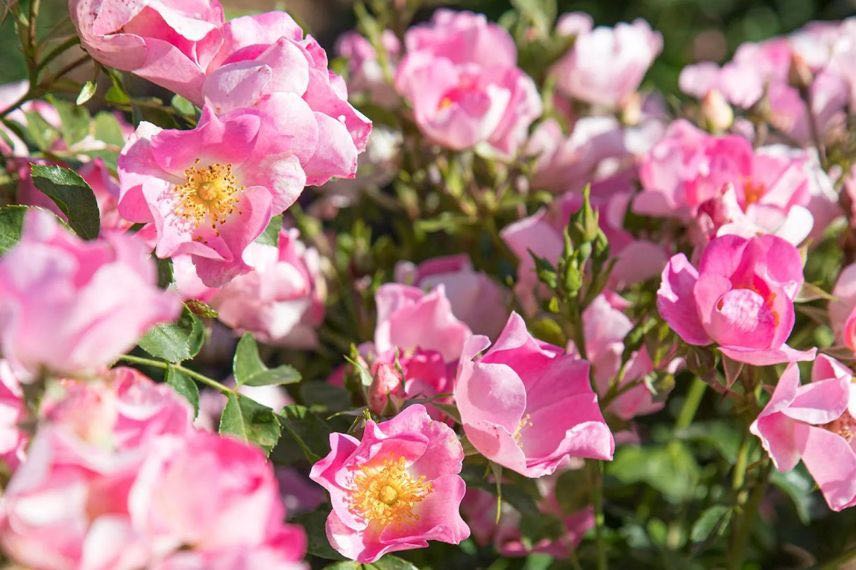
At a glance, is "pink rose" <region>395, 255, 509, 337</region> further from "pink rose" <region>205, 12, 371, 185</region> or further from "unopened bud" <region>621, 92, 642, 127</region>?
"unopened bud" <region>621, 92, 642, 127</region>

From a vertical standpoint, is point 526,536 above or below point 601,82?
below

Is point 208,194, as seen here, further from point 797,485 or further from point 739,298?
point 797,485

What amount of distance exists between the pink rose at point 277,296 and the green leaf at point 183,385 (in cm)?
10

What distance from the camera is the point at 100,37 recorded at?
567mm

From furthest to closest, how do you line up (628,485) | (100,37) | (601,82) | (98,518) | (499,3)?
1. (499,3)
2. (601,82)
3. (628,485)
4. (100,37)
5. (98,518)

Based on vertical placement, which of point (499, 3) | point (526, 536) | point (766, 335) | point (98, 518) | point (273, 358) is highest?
point (98, 518)

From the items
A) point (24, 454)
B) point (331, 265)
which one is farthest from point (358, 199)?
point (24, 454)

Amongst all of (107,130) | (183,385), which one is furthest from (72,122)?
(183,385)

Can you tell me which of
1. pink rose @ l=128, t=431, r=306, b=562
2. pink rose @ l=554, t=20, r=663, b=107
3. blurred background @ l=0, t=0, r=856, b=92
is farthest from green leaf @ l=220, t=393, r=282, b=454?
blurred background @ l=0, t=0, r=856, b=92

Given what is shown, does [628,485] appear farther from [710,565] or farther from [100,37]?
[100,37]

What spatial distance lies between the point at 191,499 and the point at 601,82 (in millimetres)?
780

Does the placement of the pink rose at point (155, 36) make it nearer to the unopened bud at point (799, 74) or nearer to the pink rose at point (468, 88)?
the pink rose at point (468, 88)

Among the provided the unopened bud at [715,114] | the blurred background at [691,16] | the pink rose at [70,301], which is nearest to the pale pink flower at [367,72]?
the unopened bud at [715,114]

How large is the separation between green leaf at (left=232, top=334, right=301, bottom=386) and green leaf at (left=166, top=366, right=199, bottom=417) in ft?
0.21
